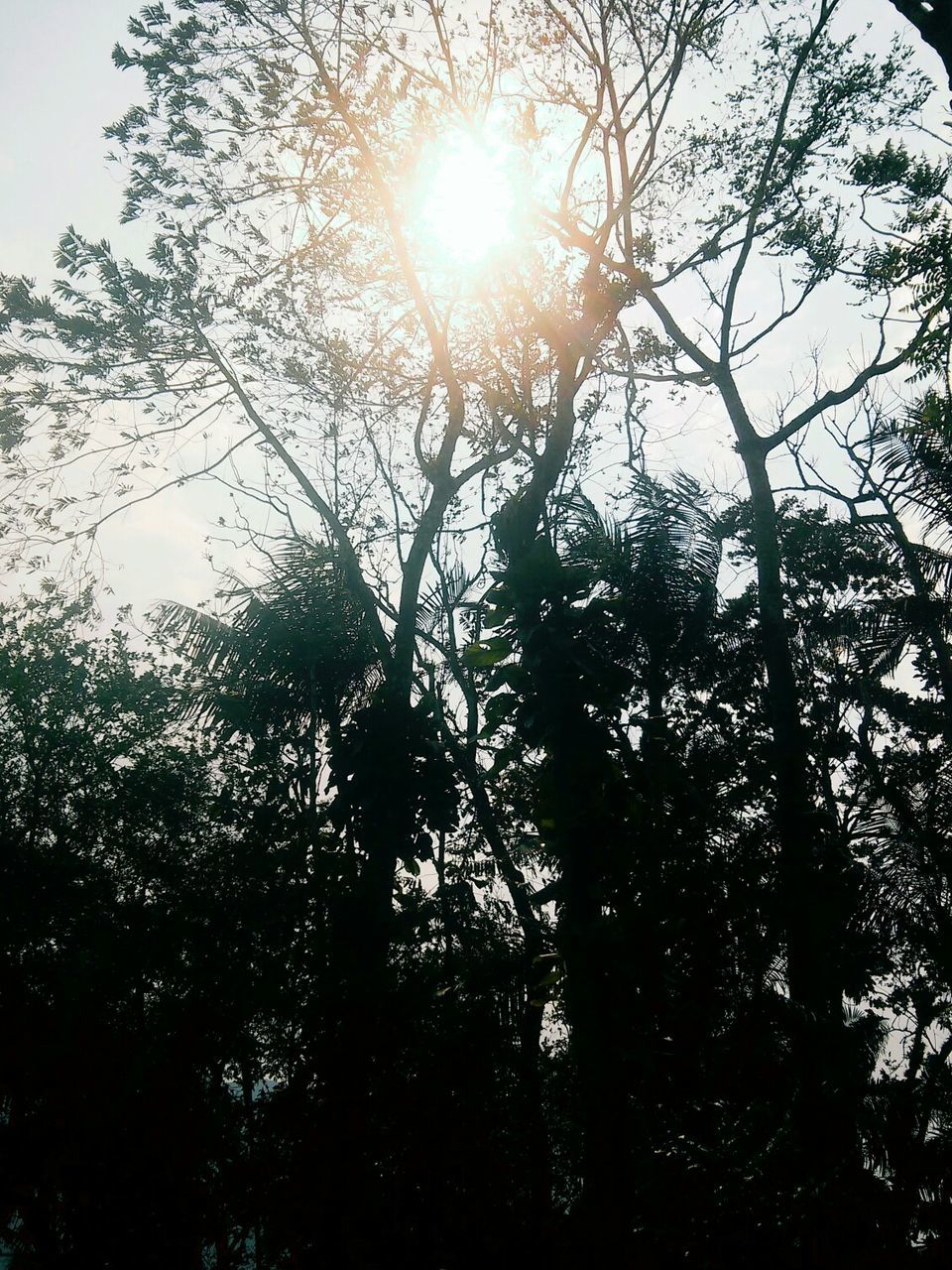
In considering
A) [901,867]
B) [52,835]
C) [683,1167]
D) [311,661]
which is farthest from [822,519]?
[52,835]

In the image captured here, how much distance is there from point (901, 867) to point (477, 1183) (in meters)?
4.87

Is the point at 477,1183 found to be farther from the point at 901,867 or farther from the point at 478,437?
the point at 478,437

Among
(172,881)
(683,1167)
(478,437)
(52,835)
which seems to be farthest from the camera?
(478,437)

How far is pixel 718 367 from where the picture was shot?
12992 millimetres

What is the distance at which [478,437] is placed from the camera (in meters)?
16.2

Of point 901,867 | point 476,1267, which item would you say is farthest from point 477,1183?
point 901,867

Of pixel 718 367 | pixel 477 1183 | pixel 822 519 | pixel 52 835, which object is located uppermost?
pixel 718 367

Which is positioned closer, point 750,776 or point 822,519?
point 750,776

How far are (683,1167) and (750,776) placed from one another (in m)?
4.57

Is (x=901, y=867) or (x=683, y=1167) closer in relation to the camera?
(x=683, y=1167)

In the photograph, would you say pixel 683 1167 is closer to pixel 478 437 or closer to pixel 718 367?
pixel 718 367

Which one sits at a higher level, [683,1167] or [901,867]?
[901,867]

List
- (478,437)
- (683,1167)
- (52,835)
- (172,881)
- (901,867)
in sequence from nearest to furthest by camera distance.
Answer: (683,1167) → (901,867) → (172,881) → (52,835) → (478,437)

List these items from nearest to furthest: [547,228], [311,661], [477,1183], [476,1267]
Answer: [476,1267], [477,1183], [311,661], [547,228]
